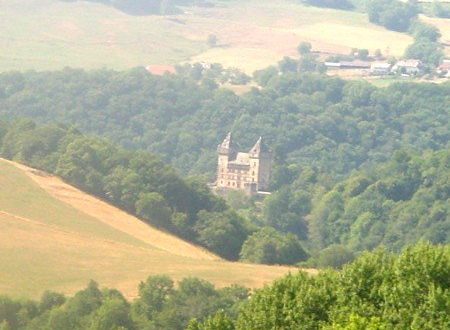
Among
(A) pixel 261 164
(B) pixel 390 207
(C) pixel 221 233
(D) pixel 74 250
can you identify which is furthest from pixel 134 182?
(A) pixel 261 164

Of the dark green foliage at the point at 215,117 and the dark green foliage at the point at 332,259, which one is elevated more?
the dark green foliage at the point at 332,259

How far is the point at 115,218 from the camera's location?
91500 mm

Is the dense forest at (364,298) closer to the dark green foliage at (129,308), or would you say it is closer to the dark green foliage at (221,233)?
the dark green foliage at (129,308)

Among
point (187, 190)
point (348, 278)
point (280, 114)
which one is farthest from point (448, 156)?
point (348, 278)

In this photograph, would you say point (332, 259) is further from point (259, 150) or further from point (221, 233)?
point (259, 150)

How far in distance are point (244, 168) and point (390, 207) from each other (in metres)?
32.7

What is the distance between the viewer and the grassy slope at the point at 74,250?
7319 centimetres

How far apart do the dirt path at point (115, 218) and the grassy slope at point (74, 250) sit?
0.08 meters

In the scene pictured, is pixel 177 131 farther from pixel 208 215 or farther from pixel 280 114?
pixel 208 215

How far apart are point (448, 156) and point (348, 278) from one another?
296ft

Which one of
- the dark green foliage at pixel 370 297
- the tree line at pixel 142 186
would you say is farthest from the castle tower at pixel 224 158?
the dark green foliage at pixel 370 297

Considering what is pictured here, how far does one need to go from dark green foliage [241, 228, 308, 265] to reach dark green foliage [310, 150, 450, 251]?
2231 centimetres

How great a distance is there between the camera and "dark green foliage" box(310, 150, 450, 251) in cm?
12031

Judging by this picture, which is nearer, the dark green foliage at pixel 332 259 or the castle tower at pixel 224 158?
the dark green foliage at pixel 332 259
